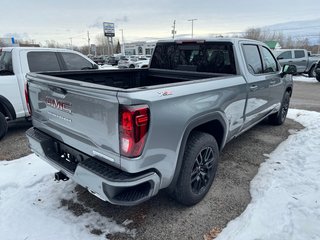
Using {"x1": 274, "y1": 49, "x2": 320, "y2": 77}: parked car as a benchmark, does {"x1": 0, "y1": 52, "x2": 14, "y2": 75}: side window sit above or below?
above

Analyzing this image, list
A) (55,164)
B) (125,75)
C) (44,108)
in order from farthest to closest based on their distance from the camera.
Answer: (125,75)
(44,108)
(55,164)

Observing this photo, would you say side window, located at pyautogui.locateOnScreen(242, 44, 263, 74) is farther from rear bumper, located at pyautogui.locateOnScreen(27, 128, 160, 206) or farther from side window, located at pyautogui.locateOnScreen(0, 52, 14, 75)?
side window, located at pyautogui.locateOnScreen(0, 52, 14, 75)

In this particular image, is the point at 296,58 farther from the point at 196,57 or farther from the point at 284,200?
the point at 284,200

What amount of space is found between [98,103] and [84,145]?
0.54 metres

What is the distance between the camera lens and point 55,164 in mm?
2691

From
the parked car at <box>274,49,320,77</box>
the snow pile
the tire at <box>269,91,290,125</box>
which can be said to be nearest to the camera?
the snow pile

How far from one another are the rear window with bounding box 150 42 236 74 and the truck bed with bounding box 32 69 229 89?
0.16 metres

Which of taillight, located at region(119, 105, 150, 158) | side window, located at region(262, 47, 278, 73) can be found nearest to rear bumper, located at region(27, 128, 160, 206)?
taillight, located at region(119, 105, 150, 158)

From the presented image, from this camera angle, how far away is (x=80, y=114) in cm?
234

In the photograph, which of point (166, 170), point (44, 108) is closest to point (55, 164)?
point (44, 108)

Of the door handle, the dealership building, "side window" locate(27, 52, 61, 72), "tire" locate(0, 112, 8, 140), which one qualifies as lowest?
the dealership building

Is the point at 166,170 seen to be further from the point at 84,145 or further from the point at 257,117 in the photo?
the point at 257,117

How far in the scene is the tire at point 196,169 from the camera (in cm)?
270

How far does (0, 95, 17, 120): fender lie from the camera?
16.7 feet
